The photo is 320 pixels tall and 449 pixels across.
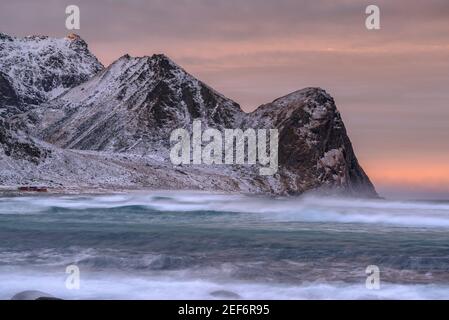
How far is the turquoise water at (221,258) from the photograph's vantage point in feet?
94.1

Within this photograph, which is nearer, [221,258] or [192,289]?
[192,289]

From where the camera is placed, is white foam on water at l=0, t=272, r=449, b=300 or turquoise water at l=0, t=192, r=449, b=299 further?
turquoise water at l=0, t=192, r=449, b=299

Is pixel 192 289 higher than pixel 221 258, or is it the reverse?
pixel 221 258

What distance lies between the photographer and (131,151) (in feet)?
646

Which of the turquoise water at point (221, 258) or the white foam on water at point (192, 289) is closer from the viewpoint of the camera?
the white foam on water at point (192, 289)

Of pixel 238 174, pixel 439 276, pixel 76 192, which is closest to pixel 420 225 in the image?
pixel 439 276

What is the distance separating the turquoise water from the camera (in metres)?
28.7

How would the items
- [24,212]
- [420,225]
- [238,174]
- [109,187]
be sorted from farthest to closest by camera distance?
[238,174]
[109,187]
[24,212]
[420,225]

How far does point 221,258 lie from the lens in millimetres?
37062

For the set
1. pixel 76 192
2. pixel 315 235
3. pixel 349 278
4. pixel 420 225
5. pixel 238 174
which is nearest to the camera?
pixel 349 278
